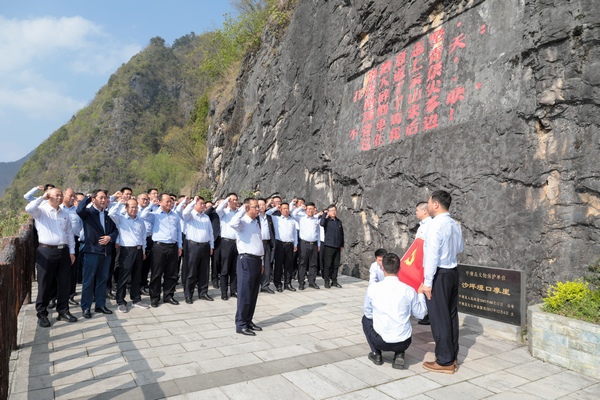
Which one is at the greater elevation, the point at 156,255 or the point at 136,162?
the point at 136,162

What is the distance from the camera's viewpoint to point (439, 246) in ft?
13.2

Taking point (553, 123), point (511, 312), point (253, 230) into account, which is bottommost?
point (511, 312)

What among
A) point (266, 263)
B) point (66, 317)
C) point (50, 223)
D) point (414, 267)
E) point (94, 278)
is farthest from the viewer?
point (266, 263)

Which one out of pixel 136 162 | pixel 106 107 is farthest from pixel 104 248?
pixel 106 107

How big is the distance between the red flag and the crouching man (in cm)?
76

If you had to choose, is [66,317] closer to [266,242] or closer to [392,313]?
[266,242]

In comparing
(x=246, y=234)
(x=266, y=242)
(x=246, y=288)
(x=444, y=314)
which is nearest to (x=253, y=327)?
(x=246, y=288)

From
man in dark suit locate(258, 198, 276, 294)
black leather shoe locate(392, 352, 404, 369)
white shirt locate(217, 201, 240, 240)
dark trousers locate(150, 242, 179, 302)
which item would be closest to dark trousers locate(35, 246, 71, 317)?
dark trousers locate(150, 242, 179, 302)

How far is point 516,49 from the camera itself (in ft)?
20.0

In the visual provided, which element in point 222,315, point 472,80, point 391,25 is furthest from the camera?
point 391,25

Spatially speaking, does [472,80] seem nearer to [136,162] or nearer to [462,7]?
[462,7]

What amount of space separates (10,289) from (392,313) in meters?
3.75

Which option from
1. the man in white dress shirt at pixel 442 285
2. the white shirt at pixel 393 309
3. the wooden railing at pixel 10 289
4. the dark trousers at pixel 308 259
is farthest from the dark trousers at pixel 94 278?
the man in white dress shirt at pixel 442 285

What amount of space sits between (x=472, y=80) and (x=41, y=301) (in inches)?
280
